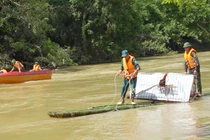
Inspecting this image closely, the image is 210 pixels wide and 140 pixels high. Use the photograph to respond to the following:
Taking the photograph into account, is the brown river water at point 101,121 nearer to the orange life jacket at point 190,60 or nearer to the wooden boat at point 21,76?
the orange life jacket at point 190,60

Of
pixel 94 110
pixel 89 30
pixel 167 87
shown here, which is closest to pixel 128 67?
pixel 167 87

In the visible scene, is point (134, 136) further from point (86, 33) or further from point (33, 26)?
point (86, 33)

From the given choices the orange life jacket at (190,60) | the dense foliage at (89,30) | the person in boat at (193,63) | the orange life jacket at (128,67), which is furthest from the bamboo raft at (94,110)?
the dense foliage at (89,30)

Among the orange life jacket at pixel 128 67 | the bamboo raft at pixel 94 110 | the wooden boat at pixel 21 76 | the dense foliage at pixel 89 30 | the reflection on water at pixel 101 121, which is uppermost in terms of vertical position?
the dense foliage at pixel 89 30

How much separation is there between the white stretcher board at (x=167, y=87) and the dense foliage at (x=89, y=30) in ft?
58.2

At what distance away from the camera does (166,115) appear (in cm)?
1160

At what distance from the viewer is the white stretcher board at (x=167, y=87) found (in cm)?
1369

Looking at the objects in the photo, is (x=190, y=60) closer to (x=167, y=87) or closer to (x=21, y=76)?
(x=167, y=87)

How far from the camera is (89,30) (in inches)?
1575

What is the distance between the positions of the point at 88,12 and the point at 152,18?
1259 cm

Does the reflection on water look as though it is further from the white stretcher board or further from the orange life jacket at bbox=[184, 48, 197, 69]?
the orange life jacket at bbox=[184, 48, 197, 69]

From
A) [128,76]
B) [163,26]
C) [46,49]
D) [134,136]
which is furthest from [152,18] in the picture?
[134,136]

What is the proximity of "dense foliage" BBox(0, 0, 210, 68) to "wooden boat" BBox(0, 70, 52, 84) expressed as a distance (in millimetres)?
6945

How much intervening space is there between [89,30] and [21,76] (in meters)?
16.9
